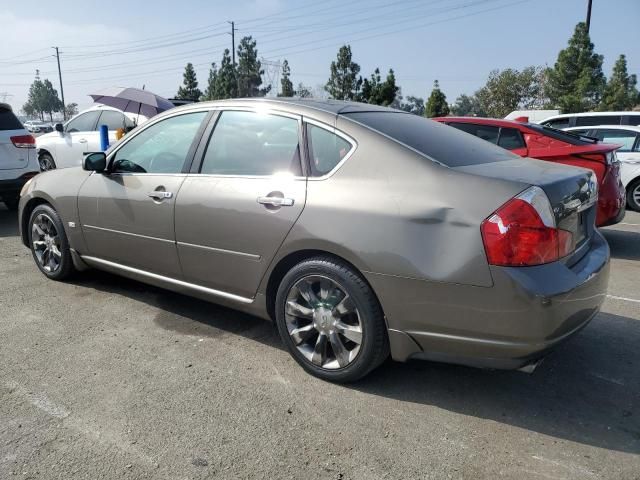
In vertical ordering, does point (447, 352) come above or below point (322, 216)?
below

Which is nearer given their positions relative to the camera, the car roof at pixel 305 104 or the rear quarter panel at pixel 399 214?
the rear quarter panel at pixel 399 214

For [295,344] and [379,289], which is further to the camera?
[295,344]

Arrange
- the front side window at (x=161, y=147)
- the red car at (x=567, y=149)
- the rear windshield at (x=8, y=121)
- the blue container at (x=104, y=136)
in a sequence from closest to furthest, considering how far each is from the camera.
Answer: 1. the front side window at (x=161, y=147)
2. the red car at (x=567, y=149)
3. the rear windshield at (x=8, y=121)
4. the blue container at (x=104, y=136)

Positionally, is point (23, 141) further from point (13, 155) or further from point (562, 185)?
point (562, 185)

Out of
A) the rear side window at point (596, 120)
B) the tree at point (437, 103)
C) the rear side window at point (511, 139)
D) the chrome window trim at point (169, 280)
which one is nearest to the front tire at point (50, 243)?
the chrome window trim at point (169, 280)

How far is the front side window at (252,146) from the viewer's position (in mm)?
3248

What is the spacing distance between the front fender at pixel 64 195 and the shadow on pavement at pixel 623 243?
581 cm

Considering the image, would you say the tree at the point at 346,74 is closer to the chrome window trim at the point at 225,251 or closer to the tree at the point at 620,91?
the tree at the point at 620,91

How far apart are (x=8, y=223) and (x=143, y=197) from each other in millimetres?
5199

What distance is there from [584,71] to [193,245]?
110 feet

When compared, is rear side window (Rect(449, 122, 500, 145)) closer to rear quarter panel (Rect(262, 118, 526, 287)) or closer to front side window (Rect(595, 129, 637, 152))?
front side window (Rect(595, 129, 637, 152))

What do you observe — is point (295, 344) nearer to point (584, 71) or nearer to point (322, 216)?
point (322, 216)

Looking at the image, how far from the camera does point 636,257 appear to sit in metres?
6.24

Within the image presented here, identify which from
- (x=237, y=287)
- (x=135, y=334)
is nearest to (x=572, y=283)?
(x=237, y=287)
